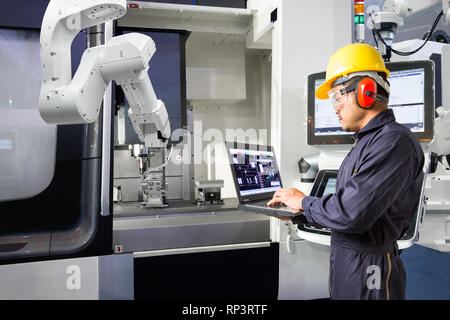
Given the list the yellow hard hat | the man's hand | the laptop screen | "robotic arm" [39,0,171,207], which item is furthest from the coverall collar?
"robotic arm" [39,0,171,207]

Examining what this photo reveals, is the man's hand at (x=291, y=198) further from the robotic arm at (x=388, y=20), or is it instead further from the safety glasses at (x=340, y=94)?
the robotic arm at (x=388, y=20)

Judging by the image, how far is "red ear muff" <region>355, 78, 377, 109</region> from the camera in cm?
149

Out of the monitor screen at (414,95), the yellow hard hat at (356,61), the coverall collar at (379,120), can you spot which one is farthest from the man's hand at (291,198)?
the monitor screen at (414,95)

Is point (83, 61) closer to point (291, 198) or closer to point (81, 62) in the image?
point (81, 62)

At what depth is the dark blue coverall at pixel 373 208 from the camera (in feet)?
4.36

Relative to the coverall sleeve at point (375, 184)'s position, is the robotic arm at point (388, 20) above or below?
above

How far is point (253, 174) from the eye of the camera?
218 cm

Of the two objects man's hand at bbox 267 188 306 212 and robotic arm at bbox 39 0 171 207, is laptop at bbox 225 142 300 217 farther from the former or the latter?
robotic arm at bbox 39 0 171 207

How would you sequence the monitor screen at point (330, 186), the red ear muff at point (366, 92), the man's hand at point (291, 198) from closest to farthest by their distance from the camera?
the red ear muff at point (366, 92) → the man's hand at point (291, 198) → the monitor screen at point (330, 186)

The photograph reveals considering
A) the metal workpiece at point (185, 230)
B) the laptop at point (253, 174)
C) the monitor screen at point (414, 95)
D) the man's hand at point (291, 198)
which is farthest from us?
the metal workpiece at point (185, 230)

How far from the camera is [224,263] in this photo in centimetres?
282

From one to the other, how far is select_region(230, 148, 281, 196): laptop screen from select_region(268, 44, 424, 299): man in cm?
41

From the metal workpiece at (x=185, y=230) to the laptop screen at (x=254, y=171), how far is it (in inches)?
42.0

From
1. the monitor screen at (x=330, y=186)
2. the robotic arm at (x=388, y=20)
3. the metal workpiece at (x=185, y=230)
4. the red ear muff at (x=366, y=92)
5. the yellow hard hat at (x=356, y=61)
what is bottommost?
the metal workpiece at (x=185, y=230)
